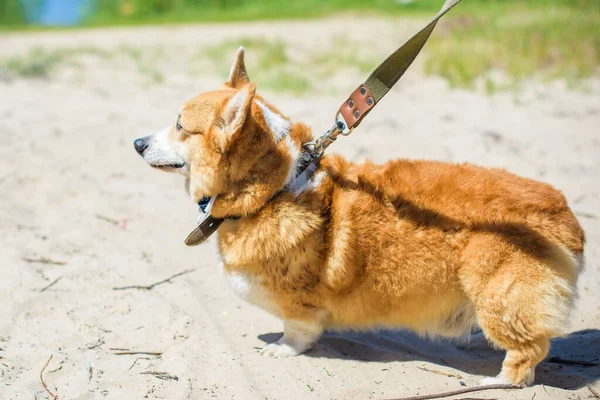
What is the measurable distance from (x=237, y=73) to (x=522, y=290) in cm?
207

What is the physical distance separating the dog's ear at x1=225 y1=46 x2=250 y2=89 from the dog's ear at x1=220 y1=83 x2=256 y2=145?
592 millimetres

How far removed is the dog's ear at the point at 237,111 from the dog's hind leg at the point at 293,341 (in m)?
1.16

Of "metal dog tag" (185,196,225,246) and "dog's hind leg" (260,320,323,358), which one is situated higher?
"metal dog tag" (185,196,225,246)

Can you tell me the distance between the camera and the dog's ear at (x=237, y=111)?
295cm

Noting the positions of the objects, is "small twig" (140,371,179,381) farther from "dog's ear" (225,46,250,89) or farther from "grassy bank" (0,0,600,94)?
"grassy bank" (0,0,600,94)

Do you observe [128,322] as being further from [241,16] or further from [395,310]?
[241,16]

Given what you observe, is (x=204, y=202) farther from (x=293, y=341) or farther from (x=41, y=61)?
(x=41, y=61)

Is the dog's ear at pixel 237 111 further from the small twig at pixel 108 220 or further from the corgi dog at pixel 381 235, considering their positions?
the small twig at pixel 108 220

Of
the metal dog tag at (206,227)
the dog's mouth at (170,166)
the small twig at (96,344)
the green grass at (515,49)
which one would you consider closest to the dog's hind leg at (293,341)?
the metal dog tag at (206,227)

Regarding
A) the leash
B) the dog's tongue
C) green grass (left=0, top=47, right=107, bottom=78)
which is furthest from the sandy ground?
the leash

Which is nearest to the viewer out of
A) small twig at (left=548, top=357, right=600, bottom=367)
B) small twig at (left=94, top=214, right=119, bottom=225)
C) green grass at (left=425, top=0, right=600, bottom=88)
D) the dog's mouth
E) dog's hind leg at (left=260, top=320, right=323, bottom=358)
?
the dog's mouth

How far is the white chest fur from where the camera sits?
3.31 meters

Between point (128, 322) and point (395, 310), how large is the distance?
1.63 metres

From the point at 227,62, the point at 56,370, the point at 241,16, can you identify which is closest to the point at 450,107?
the point at 227,62
